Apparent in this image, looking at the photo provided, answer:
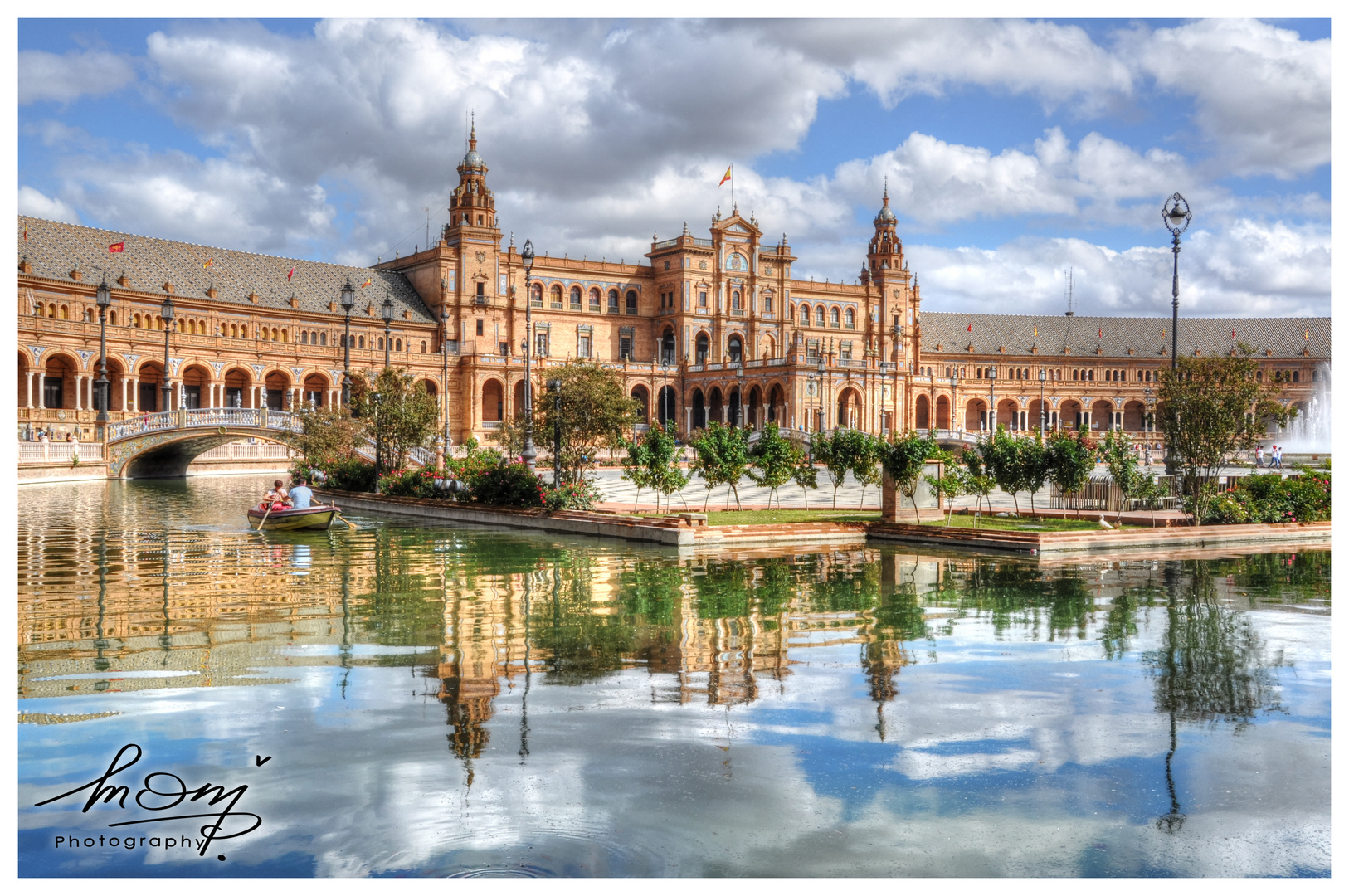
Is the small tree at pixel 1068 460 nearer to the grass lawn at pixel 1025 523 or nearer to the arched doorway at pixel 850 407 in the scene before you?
the grass lawn at pixel 1025 523

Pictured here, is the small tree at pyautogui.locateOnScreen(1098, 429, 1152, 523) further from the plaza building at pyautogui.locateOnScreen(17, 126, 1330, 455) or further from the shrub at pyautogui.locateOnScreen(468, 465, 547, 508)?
the plaza building at pyautogui.locateOnScreen(17, 126, 1330, 455)

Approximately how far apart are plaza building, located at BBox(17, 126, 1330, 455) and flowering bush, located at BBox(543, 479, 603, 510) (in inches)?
1248

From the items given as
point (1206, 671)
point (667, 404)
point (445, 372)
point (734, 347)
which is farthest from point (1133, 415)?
point (1206, 671)

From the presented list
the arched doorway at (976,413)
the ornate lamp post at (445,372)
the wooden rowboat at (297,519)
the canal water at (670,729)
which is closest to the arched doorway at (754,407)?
the ornate lamp post at (445,372)

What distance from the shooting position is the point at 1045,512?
27656mm

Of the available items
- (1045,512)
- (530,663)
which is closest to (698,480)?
(1045,512)

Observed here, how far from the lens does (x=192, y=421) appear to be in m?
50.8

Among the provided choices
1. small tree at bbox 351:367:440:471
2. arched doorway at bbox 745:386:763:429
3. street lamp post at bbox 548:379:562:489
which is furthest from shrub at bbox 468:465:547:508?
arched doorway at bbox 745:386:763:429

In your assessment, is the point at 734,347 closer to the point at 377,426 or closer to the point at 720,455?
the point at 377,426

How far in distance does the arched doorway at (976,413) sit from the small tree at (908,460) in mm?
83831

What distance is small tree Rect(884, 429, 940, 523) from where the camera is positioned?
938 inches

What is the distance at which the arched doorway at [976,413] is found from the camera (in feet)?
349

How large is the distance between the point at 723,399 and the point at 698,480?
126 ft

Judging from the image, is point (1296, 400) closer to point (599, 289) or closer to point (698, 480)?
point (599, 289)
